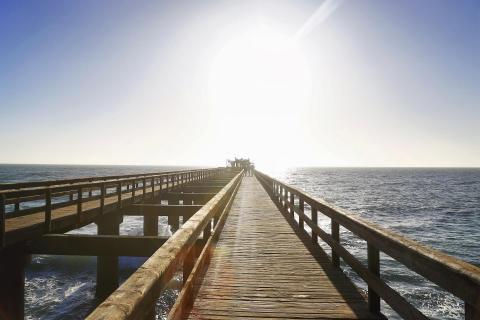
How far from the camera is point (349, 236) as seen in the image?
23891mm

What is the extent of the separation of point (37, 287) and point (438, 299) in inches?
675

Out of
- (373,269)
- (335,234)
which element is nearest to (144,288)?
(373,269)

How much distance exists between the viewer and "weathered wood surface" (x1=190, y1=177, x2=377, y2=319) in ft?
13.2

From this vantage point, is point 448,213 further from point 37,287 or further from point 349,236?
point 37,287

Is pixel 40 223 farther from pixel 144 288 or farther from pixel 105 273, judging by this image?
pixel 144 288

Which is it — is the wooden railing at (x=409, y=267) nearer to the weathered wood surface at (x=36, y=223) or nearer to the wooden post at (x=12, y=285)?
the weathered wood surface at (x=36, y=223)

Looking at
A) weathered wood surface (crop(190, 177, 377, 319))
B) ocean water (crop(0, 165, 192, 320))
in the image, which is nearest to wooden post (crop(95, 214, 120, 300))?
ocean water (crop(0, 165, 192, 320))

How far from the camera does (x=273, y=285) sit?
16.4ft

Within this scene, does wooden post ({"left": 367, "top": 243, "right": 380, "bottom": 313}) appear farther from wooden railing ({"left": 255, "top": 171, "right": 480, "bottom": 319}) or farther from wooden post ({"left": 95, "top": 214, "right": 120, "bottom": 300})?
wooden post ({"left": 95, "top": 214, "right": 120, "bottom": 300})

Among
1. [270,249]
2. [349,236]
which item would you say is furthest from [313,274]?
[349,236]

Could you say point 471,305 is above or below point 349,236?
above

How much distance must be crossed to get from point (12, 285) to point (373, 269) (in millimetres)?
7801

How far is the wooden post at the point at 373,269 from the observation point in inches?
155

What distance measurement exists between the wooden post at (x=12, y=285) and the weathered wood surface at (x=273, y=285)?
4.60 metres
